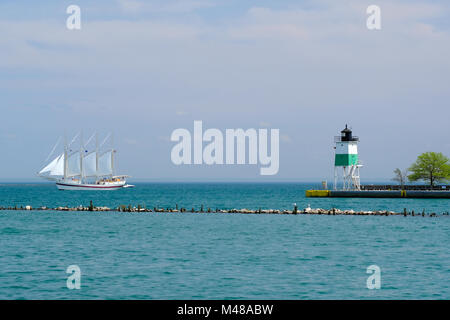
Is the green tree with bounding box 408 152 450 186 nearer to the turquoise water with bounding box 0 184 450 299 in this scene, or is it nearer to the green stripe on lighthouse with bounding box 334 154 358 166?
the green stripe on lighthouse with bounding box 334 154 358 166

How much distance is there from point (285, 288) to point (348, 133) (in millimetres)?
91672

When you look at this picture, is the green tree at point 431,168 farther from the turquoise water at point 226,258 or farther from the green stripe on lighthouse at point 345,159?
the turquoise water at point 226,258

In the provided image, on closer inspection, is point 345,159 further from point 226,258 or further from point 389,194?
point 226,258

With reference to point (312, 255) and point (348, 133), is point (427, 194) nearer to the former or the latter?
point (348, 133)

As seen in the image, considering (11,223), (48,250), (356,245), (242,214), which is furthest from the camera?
(242,214)

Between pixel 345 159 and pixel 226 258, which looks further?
pixel 345 159

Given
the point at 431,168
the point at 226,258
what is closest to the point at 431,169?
the point at 431,168

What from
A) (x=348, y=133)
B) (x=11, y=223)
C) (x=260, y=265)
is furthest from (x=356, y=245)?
(x=348, y=133)

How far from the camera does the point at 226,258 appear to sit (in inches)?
1550

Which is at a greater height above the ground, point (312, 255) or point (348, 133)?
point (348, 133)

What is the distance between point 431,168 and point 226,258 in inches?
4447

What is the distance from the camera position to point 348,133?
117 meters

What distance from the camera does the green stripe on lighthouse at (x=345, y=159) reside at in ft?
383

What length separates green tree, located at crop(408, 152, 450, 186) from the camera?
139500 mm
